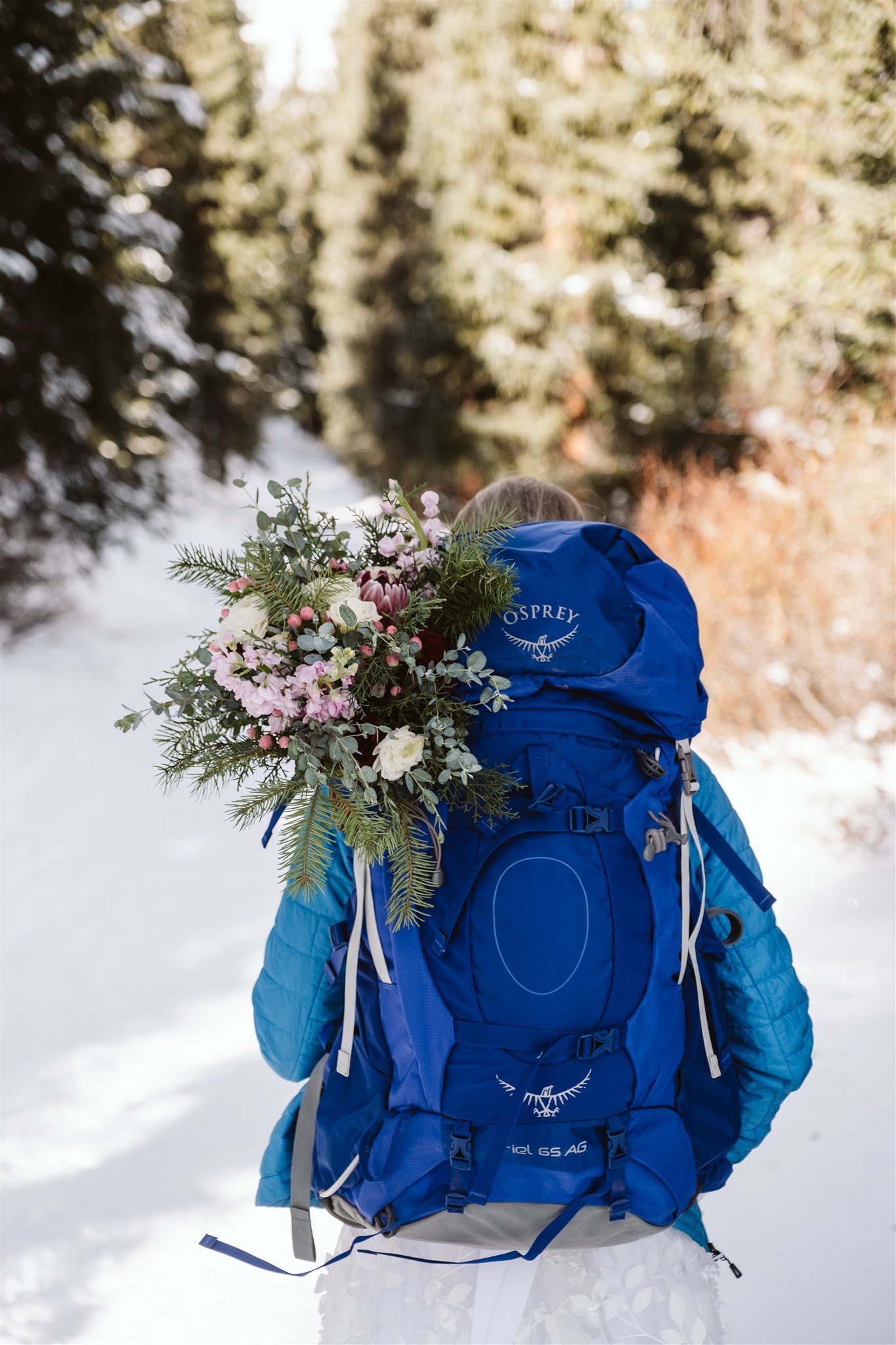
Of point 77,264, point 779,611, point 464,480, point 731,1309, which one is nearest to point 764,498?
point 779,611

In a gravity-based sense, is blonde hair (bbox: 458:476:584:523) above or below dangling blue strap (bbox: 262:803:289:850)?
above

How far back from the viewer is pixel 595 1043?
146 centimetres

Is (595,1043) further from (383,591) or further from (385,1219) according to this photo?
(383,591)

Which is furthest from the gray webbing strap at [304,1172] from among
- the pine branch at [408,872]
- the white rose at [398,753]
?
the white rose at [398,753]

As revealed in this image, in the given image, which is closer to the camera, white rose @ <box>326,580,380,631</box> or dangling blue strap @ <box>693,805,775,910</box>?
white rose @ <box>326,580,380,631</box>

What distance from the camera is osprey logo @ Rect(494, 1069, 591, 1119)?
147cm

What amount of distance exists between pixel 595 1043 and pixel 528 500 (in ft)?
3.57

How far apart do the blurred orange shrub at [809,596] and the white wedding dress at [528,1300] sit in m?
3.92

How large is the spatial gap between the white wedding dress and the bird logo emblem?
3.19 ft

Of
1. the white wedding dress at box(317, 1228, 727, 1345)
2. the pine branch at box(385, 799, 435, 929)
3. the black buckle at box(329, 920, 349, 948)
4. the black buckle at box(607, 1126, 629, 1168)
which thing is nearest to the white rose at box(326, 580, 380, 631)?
the pine branch at box(385, 799, 435, 929)

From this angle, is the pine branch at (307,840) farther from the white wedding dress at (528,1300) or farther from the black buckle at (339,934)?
the white wedding dress at (528,1300)

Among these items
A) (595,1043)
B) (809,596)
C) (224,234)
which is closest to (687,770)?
(595,1043)

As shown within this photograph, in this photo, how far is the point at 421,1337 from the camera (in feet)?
5.24

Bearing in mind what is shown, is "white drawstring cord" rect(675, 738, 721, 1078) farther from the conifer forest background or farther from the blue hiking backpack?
the conifer forest background
